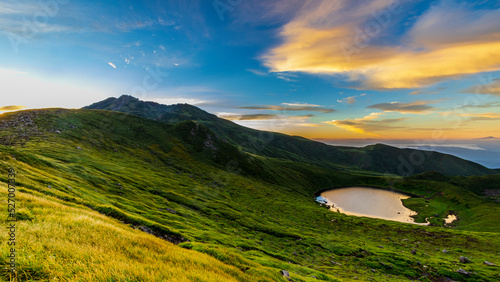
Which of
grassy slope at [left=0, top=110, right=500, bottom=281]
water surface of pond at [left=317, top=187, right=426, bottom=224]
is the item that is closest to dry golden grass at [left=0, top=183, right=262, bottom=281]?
grassy slope at [left=0, top=110, right=500, bottom=281]

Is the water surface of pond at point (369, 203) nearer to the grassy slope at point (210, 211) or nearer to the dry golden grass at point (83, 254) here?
the grassy slope at point (210, 211)

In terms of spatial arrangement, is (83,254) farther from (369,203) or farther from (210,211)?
(369,203)

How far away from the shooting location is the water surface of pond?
123 meters

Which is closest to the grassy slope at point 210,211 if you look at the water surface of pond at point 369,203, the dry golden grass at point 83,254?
the dry golden grass at point 83,254

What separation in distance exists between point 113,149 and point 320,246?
3743 inches

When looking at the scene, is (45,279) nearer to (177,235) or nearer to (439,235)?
(177,235)

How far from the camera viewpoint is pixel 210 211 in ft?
178

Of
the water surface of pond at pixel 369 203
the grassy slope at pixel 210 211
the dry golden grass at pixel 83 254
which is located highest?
the dry golden grass at pixel 83 254

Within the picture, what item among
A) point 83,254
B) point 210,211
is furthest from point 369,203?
point 83,254

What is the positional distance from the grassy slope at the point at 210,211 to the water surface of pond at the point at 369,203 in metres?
28.5

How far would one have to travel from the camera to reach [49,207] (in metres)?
13.0

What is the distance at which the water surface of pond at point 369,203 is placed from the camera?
405ft

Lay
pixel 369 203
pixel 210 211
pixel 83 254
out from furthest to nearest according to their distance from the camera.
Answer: pixel 369 203 < pixel 210 211 < pixel 83 254

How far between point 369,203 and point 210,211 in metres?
146
